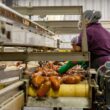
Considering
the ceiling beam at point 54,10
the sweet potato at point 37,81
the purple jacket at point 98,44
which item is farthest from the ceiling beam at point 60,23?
A: the sweet potato at point 37,81

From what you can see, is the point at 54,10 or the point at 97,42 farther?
the point at 97,42

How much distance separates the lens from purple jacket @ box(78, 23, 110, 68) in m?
4.09

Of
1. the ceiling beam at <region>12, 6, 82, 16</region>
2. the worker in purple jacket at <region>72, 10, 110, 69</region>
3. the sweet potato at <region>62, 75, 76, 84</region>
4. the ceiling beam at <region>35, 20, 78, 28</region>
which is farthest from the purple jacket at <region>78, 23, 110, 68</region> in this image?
the ceiling beam at <region>35, 20, 78, 28</region>

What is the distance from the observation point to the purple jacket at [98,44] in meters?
4.09

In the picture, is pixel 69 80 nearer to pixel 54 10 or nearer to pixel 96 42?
pixel 54 10

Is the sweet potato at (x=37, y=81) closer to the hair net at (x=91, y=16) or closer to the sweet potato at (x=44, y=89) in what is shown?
the sweet potato at (x=44, y=89)

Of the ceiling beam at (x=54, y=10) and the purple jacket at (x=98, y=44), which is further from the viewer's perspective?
the purple jacket at (x=98, y=44)

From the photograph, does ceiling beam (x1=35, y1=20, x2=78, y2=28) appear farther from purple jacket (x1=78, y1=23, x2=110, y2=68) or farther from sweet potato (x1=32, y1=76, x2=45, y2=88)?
sweet potato (x1=32, y1=76, x2=45, y2=88)

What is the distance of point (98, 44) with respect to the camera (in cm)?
412

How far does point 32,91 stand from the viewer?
2781 millimetres

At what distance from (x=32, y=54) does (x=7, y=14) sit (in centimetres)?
70

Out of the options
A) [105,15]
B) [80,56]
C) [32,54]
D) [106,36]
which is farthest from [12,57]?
[105,15]

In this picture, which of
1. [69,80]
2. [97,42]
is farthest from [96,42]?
[69,80]

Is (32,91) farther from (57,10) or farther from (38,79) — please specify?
(57,10)
